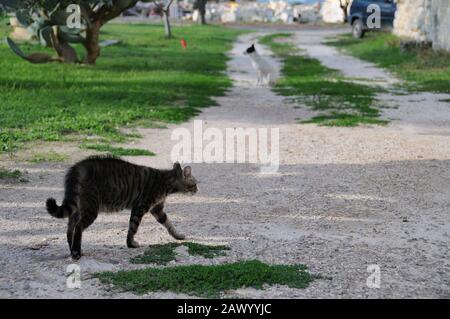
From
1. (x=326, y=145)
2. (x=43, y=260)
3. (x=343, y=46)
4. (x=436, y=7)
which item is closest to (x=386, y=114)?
(x=326, y=145)

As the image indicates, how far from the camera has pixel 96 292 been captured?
19.0 ft

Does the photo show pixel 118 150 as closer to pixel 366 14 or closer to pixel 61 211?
pixel 61 211

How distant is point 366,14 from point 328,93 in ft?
64.9

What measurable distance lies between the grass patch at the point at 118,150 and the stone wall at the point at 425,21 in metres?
17.0

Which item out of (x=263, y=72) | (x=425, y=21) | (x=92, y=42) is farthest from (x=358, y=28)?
(x=263, y=72)

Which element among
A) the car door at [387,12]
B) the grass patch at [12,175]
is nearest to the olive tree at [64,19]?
the grass patch at [12,175]

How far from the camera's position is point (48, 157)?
11.1 meters

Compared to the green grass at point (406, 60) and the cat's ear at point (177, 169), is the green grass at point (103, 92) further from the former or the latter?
the green grass at point (406, 60)

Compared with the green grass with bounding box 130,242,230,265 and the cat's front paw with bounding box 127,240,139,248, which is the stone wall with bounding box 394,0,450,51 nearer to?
the green grass with bounding box 130,242,230,265

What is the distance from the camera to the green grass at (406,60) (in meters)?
21.3

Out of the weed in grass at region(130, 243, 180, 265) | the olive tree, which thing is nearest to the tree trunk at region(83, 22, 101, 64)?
the olive tree

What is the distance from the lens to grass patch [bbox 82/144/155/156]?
11375 millimetres

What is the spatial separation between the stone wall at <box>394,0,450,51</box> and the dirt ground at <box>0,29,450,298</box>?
Answer: 13615mm

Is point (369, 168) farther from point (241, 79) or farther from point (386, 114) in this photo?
point (241, 79)
